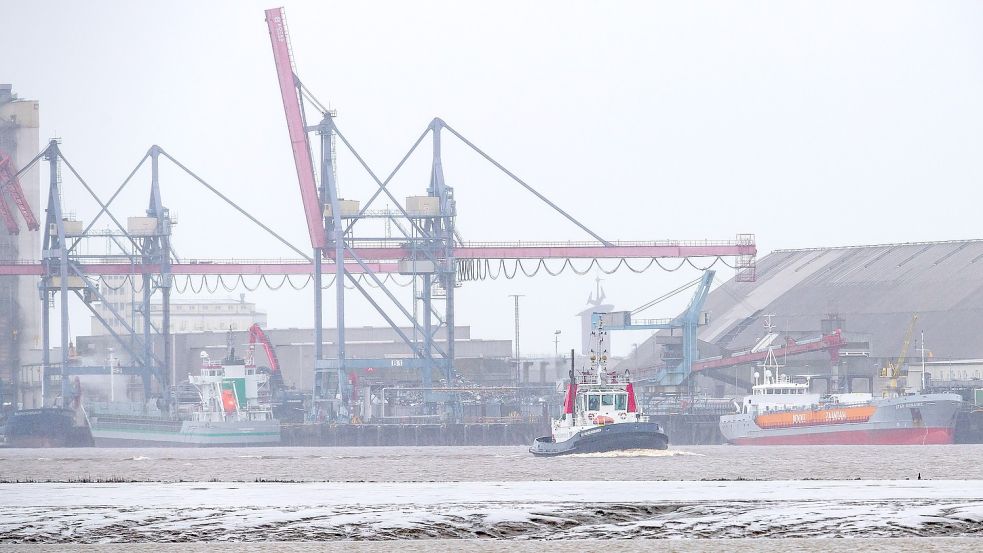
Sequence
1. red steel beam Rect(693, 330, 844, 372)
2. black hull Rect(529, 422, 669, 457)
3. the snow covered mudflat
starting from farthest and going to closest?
1. red steel beam Rect(693, 330, 844, 372)
2. black hull Rect(529, 422, 669, 457)
3. the snow covered mudflat

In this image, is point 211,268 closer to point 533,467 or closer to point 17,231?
point 17,231

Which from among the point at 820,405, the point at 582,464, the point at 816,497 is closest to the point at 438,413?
the point at 820,405

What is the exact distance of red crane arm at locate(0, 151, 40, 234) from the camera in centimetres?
13550

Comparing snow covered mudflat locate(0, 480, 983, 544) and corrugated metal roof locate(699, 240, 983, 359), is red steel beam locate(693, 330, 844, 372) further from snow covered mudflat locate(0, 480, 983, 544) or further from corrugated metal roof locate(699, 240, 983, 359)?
snow covered mudflat locate(0, 480, 983, 544)

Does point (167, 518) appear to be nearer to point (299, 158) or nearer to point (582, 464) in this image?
point (582, 464)

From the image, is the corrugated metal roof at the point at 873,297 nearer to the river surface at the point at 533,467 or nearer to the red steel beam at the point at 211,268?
the red steel beam at the point at 211,268

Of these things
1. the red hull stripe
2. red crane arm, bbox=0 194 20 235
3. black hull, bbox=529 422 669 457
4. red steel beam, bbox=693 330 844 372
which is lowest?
the red hull stripe

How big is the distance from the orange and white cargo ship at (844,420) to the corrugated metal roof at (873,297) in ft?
90.3

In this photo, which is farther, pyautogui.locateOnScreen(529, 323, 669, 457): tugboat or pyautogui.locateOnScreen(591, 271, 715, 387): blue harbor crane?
pyautogui.locateOnScreen(591, 271, 715, 387): blue harbor crane

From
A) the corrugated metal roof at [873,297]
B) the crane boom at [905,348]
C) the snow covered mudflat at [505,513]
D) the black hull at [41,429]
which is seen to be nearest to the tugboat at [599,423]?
the snow covered mudflat at [505,513]

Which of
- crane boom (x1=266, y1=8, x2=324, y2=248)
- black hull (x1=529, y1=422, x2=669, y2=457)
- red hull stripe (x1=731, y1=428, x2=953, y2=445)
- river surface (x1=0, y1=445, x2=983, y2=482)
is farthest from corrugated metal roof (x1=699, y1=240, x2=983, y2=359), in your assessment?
black hull (x1=529, y1=422, x2=669, y2=457)

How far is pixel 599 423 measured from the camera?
2790 inches

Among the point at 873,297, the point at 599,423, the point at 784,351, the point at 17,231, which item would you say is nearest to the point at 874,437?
the point at 784,351

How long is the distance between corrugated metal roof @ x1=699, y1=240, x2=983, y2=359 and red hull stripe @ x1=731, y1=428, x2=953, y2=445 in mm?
30925
